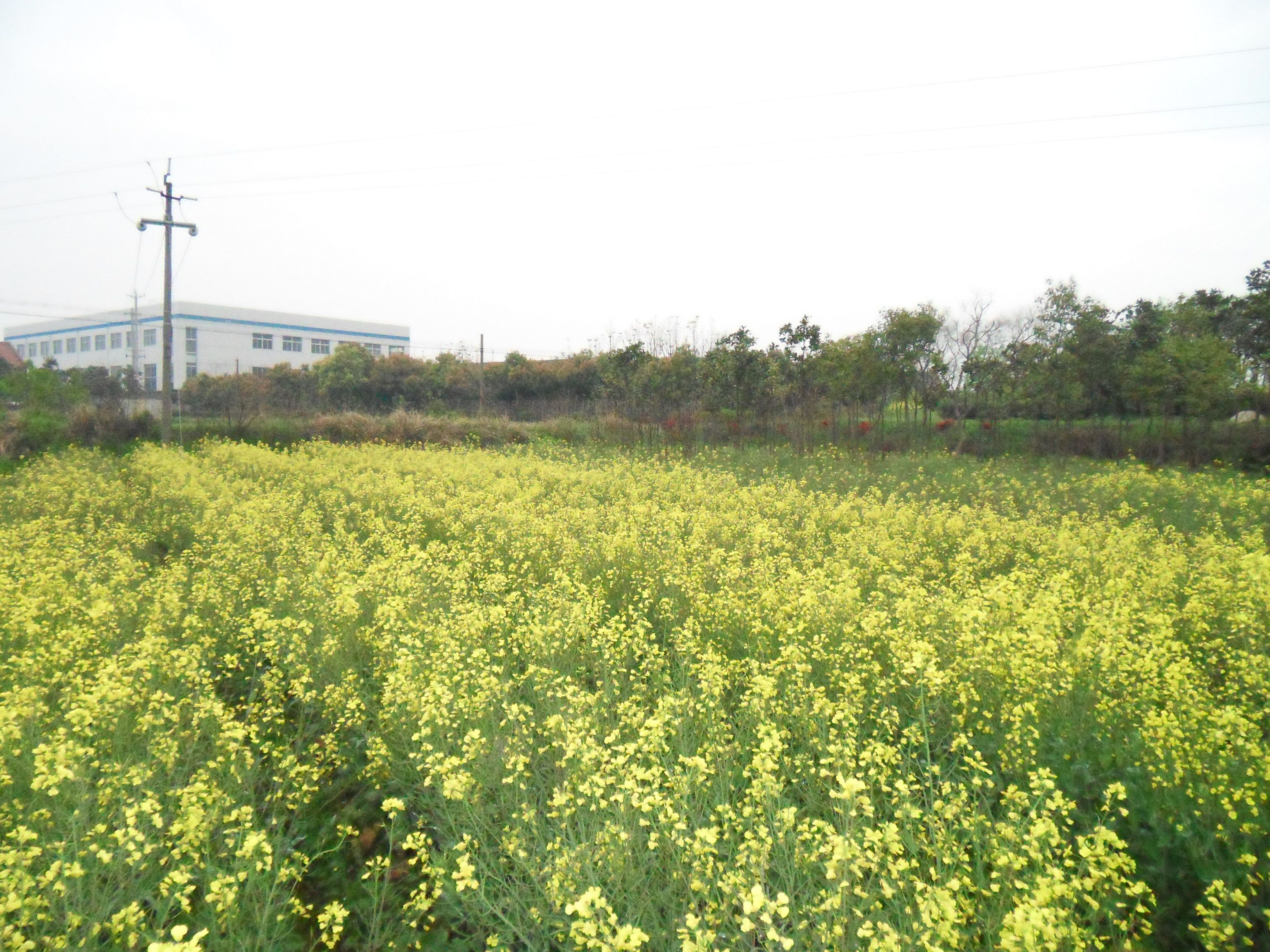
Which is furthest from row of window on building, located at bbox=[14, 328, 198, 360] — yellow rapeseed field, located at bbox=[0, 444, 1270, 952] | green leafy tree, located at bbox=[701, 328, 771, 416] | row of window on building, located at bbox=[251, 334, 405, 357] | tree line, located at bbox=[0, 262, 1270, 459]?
yellow rapeseed field, located at bbox=[0, 444, 1270, 952]

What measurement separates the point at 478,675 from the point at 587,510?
15.2ft

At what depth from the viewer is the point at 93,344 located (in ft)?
189

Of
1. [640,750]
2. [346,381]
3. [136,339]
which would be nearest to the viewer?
[640,750]

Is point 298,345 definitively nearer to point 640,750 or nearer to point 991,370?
point 991,370

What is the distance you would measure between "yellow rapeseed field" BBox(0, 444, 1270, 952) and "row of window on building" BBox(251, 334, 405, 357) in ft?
165

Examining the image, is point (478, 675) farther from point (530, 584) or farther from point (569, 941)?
point (530, 584)

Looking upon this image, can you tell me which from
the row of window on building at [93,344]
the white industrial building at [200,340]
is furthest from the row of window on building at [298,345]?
the row of window on building at [93,344]

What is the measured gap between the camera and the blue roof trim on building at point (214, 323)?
169ft

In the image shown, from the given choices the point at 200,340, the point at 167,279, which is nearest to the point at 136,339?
the point at 200,340

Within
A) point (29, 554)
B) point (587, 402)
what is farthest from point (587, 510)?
point (587, 402)

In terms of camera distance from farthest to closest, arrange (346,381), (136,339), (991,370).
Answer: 1. (136,339)
2. (346,381)
3. (991,370)

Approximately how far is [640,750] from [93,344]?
69.7m

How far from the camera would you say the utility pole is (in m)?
47.2

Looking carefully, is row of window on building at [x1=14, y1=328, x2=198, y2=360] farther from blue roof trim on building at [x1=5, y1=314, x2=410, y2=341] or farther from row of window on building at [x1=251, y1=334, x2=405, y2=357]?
row of window on building at [x1=251, y1=334, x2=405, y2=357]
